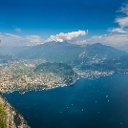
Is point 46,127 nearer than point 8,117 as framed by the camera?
No

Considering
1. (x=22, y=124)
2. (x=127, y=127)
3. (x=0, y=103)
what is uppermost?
(x=0, y=103)

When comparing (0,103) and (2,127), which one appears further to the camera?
(0,103)

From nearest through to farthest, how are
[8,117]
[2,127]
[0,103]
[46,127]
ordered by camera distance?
[2,127]
[8,117]
[0,103]
[46,127]

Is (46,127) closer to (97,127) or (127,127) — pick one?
(97,127)

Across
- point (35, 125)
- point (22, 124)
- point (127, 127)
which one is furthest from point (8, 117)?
point (127, 127)

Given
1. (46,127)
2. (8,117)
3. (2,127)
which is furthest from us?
(46,127)

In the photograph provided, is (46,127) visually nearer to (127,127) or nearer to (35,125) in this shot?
(35,125)

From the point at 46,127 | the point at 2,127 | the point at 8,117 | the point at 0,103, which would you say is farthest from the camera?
the point at 46,127

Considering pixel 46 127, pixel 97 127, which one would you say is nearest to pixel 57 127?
pixel 46 127

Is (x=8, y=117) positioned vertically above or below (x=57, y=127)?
above
